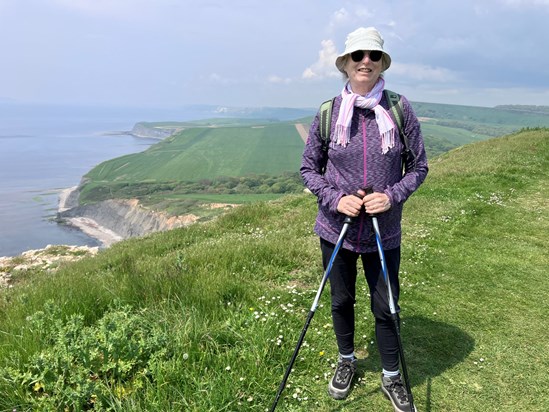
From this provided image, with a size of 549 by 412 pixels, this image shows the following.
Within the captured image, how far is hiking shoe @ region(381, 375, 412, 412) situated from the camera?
430cm

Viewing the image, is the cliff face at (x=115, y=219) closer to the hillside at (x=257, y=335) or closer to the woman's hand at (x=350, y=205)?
the hillside at (x=257, y=335)

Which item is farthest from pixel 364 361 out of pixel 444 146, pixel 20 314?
pixel 444 146

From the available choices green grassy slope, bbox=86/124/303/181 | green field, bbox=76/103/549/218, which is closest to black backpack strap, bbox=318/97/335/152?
green field, bbox=76/103/549/218

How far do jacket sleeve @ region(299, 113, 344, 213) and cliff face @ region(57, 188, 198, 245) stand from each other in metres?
74.8

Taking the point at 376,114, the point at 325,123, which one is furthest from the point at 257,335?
the point at 376,114

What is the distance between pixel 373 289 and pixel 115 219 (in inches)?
4326

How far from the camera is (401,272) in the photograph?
8281 millimetres

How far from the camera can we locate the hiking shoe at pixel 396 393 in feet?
14.1

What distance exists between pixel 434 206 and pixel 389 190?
1109 centimetres

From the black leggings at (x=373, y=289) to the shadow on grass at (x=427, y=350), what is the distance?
2.49 feet

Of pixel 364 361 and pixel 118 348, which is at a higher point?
pixel 118 348

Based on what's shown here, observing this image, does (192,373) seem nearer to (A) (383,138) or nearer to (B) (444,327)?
(A) (383,138)

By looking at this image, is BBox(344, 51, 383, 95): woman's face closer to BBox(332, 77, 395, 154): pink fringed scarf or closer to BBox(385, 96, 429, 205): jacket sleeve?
Result: BBox(332, 77, 395, 154): pink fringed scarf

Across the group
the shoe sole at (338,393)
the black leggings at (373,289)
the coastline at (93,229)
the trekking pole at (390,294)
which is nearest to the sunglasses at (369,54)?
the trekking pole at (390,294)
